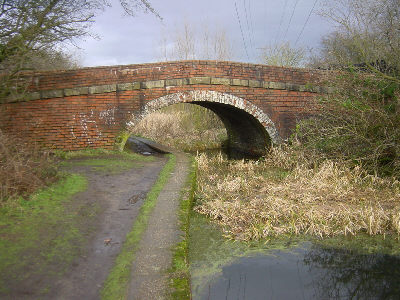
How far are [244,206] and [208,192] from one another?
4.41ft

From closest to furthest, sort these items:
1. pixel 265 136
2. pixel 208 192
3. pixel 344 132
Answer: pixel 208 192
pixel 344 132
pixel 265 136

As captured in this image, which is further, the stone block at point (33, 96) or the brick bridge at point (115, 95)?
the brick bridge at point (115, 95)

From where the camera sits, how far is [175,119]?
1608 cm

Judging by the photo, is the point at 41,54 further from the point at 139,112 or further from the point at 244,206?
the point at 244,206

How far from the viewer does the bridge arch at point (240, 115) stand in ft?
31.3

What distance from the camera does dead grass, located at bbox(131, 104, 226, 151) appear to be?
1420 cm

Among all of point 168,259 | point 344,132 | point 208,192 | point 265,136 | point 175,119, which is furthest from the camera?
point 175,119

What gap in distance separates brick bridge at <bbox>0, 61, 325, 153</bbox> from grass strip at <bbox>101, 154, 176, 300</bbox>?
425cm

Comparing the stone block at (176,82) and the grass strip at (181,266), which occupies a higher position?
the stone block at (176,82)

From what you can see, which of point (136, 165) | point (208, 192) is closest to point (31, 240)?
point (208, 192)

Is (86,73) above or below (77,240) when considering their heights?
above

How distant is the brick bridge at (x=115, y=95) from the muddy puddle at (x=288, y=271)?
5.41 m

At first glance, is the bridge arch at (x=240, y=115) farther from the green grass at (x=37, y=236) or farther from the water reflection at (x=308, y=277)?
the water reflection at (x=308, y=277)

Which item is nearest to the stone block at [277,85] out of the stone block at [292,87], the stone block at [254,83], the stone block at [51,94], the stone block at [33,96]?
the stone block at [292,87]
